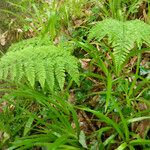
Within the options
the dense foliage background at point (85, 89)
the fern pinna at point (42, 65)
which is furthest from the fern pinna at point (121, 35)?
the fern pinna at point (42, 65)

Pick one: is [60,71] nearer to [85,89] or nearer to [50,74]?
[50,74]

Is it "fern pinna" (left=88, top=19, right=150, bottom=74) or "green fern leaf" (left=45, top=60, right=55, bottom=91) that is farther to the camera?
"green fern leaf" (left=45, top=60, right=55, bottom=91)

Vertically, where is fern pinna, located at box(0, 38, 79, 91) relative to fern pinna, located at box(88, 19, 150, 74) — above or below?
below

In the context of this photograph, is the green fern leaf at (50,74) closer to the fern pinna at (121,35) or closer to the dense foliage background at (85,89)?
the dense foliage background at (85,89)

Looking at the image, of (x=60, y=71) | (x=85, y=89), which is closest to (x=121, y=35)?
(x=60, y=71)

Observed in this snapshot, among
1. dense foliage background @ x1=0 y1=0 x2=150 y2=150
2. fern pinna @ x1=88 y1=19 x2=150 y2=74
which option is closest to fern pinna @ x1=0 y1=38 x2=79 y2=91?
dense foliage background @ x1=0 y1=0 x2=150 y2=150

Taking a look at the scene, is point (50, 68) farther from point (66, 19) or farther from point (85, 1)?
point (85, 1)

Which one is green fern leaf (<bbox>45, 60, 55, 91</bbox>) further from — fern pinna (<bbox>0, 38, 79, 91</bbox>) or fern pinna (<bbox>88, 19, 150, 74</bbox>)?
fern pinna (<bbox>88, 19, 150, 74</bbox>)

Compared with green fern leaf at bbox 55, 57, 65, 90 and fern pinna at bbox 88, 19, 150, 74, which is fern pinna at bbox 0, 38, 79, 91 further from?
fern pinna at bbox 88, 19, 150, 74
